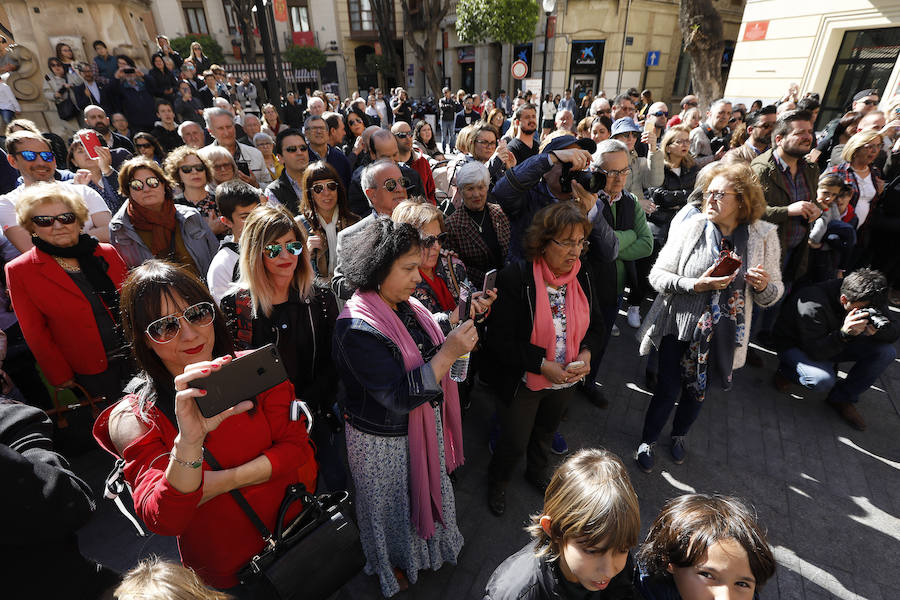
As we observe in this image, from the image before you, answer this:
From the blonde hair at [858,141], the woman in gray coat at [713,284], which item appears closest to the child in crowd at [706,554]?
the woman in gray coat at [713,284]

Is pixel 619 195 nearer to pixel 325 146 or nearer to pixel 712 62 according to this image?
pixel 325 146

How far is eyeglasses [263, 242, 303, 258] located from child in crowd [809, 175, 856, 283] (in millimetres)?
4646

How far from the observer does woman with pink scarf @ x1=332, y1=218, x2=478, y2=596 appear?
1.93 metres

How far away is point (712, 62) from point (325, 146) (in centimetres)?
1347

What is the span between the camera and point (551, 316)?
103 inches

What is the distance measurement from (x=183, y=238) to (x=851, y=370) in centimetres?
567

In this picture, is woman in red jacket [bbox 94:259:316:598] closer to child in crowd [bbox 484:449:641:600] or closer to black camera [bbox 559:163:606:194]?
child in crowd [bbox 484:449:641:600]

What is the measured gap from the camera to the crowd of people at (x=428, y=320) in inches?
59.4

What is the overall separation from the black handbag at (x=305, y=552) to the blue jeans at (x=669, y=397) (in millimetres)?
2389

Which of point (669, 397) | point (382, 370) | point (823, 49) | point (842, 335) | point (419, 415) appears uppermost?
point (823, 49)

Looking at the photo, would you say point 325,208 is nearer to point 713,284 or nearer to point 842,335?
point 713,284

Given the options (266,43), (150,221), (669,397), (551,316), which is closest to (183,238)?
(150,221)

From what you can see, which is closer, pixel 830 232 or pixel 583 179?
pixel 583 179

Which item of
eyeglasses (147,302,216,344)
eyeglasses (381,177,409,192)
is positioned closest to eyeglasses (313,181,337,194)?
eyeglasses (381,177,409,192)
